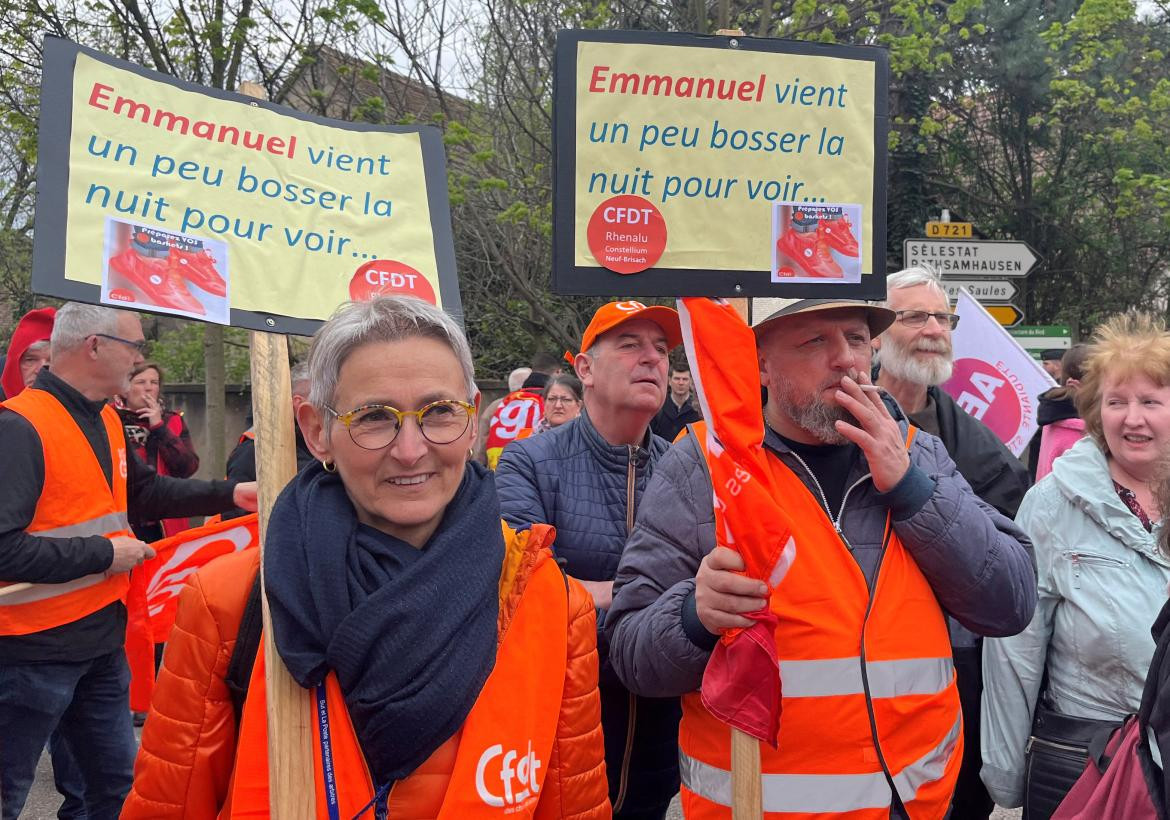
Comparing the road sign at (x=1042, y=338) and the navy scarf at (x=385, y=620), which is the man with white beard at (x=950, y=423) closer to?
the navy scarf at (x=385, y=620)

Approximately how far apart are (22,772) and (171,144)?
2.71 meters

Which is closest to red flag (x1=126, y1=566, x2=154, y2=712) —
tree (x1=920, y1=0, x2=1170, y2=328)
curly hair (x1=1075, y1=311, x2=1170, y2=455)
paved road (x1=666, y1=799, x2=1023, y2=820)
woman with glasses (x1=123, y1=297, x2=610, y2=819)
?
woman with glasses (x1=123, y1=297, x2=610, y2=819)

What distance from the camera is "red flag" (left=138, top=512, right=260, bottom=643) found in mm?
4074

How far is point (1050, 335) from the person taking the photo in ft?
37.8

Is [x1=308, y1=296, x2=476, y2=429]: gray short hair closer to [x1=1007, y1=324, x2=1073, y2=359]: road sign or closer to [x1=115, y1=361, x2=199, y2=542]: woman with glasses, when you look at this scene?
[x1=115, y1=361, x2=199, y2=542]: woman with glasses

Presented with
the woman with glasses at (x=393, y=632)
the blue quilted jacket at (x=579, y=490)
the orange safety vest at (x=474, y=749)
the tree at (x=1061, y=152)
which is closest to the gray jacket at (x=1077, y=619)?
the blue quilted jacket at (x=579, y=490)

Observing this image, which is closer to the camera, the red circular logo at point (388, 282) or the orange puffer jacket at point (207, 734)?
the orange puffer jacket at point (207, 734)

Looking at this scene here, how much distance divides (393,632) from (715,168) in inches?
48.0

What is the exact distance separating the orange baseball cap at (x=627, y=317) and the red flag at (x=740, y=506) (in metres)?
1.08

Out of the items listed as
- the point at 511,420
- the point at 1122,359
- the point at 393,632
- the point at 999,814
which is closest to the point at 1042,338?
the point at 511,420

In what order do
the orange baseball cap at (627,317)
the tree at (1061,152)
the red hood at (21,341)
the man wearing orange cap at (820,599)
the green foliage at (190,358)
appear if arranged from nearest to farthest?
the man wearing orange cap at (820,599)
the orange baseball cap at (627,317)
the red hood at (21,341)
the tree at (1061,152)
the green foliage at (190,358)

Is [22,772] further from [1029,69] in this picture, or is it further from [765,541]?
[1029,69]

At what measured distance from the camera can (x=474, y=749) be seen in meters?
1.91

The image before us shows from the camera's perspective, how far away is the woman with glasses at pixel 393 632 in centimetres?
186
